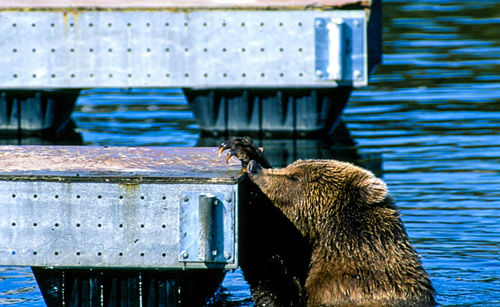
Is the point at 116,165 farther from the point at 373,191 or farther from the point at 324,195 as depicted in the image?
the point at 373,191

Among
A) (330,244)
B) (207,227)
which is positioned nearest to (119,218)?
(207,227)

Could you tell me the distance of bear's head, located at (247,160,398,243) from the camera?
6.38 m

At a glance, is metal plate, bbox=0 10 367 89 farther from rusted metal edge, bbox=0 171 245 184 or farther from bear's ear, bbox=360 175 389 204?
rusted metal edge, bbox=0 171 245 184

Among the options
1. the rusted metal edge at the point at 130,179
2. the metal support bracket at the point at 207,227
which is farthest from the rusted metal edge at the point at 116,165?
the metal support bracket at the point at 207,227

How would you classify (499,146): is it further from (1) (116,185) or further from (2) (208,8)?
(1) (116,185)

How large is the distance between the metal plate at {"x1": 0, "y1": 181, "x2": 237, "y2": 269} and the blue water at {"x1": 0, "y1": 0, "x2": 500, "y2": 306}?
1.02 m

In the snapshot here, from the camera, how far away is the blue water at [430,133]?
24.3 ft

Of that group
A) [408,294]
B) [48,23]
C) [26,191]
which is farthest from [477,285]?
[48,23]

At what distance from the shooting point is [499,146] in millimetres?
11453

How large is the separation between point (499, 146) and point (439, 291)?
4835 mm

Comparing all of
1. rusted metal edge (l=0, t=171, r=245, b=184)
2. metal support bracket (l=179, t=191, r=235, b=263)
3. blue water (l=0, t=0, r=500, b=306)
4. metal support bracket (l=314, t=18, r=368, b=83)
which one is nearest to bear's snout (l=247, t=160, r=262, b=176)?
rusted metal edge (l=0, t=171, r=245, b=184)

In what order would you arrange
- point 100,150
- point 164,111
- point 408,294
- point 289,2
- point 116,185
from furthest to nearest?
point 164,111 < point 289,2 < point 100,150 < point 408,294 < point 116,185

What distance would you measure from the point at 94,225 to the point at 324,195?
61.1 inches

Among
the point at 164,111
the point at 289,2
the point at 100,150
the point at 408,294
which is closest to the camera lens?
the point at 408,294
